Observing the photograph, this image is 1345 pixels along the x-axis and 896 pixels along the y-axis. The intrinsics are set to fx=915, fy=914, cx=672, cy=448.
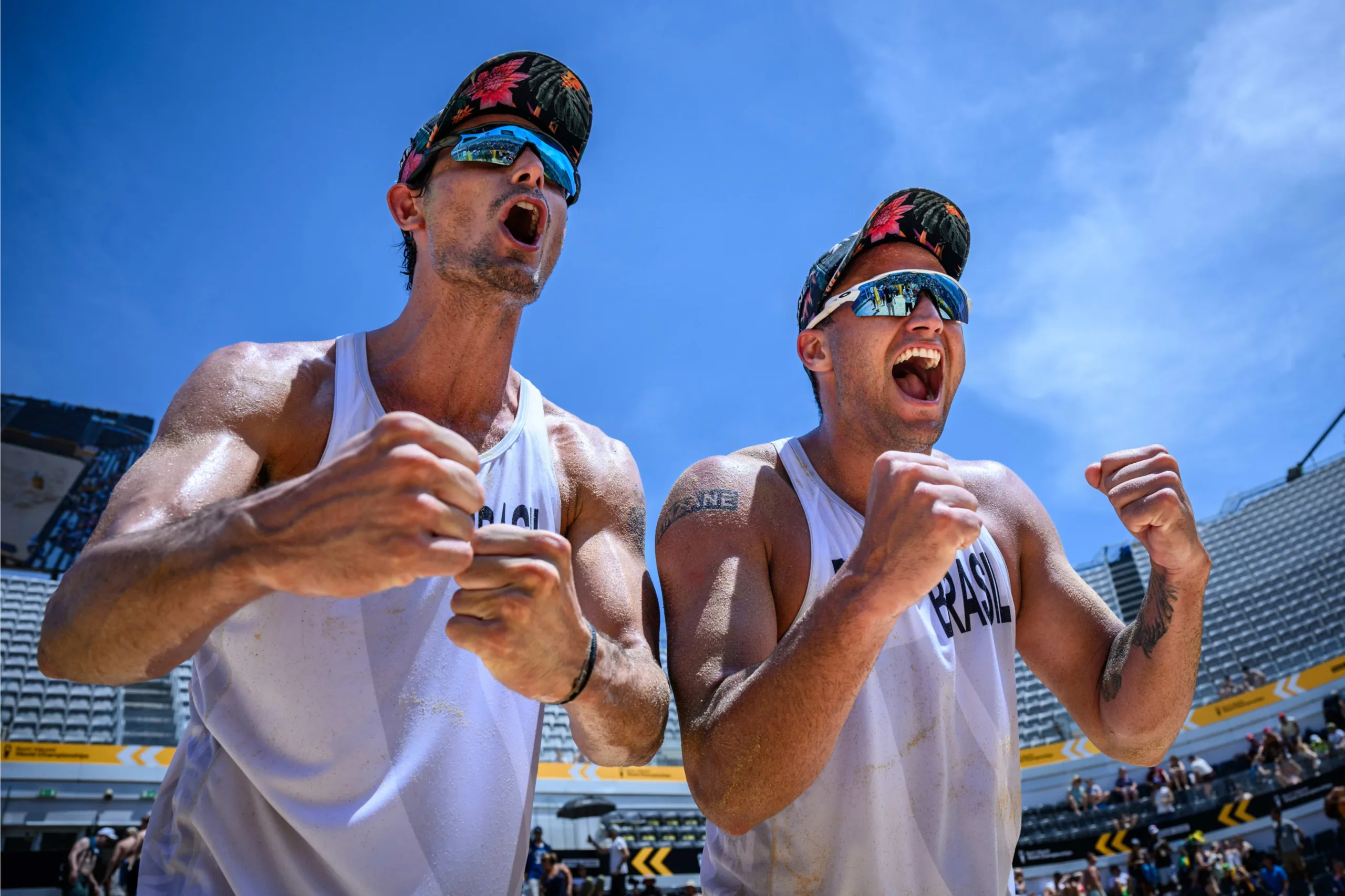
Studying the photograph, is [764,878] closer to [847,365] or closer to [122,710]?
[847,365]

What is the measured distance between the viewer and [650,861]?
19.6 meters

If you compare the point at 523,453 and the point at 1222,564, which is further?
the point at 1222,564

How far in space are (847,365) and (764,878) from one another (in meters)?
1.72

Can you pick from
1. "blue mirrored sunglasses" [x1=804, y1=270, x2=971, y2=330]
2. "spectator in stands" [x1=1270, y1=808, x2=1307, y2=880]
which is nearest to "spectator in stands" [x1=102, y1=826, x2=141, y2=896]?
"blue mirrored sunglasses" [x1=804, y1=270, x2=971, y2=330]

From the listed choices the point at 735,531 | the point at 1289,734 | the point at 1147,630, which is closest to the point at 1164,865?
the point at 1289,734

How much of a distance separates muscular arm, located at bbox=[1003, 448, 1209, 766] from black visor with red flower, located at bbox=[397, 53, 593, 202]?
6.24 feet

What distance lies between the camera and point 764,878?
2629mm

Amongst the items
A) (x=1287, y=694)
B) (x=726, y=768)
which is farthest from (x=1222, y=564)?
(x=726, y=768)

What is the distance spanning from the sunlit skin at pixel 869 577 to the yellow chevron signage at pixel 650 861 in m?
18.0

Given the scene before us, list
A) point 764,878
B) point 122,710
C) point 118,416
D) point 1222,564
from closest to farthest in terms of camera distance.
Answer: point 764,878 < point 122,710 < point 118,416 < point 1222,564

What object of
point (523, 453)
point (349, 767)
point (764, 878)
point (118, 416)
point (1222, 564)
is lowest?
point (764, 878)

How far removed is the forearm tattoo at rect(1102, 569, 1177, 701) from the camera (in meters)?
2.80

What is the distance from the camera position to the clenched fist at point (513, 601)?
5.48 ft

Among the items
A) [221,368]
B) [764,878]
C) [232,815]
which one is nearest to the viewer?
[232,815]
